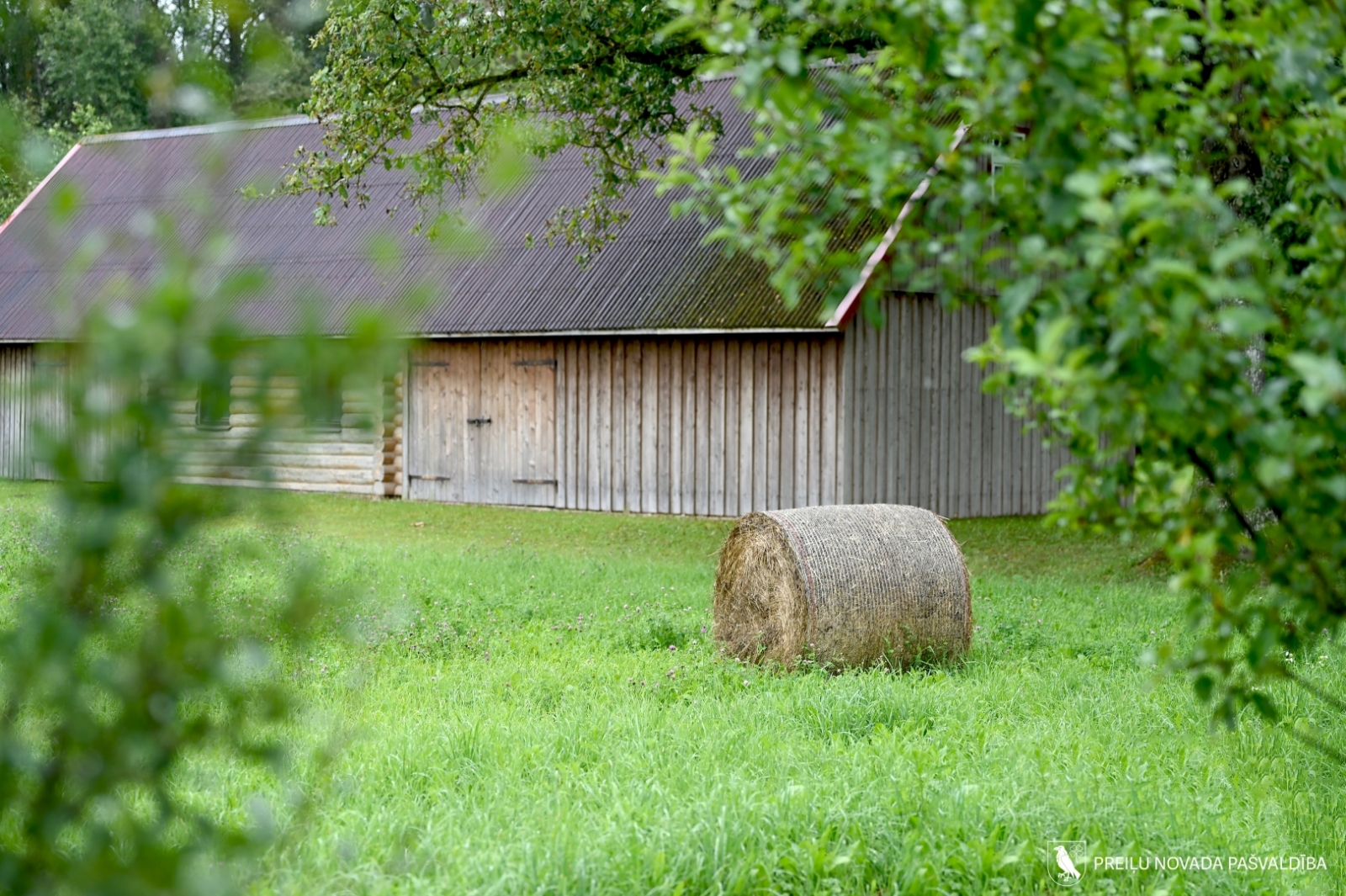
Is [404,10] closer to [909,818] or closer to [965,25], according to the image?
[909,818]

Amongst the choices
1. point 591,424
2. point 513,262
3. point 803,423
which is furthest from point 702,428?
point 513,262

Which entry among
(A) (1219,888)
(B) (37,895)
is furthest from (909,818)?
(B) (37,895)

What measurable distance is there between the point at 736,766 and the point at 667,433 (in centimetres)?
1340

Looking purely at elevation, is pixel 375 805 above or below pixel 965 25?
below

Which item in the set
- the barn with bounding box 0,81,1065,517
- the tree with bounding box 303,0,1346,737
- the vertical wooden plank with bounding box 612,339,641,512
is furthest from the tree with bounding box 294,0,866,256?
the tree with bounding box 303,0,1346,737

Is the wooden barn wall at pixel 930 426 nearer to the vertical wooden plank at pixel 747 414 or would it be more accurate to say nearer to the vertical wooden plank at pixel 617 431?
the vertical wooden plank at pixel 747 414

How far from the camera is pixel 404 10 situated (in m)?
14.5

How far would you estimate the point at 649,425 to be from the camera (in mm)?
19094

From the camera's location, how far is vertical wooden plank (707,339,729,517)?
60.4ft

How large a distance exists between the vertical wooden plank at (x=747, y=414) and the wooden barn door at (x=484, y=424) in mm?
3263

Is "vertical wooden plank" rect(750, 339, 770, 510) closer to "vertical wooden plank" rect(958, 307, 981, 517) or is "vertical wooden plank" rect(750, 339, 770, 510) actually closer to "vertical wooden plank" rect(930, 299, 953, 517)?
"vertical wooden plank" rect(930, 299, 953, 517)

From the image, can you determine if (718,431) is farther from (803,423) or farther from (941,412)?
(941,412)

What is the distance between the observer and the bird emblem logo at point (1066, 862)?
14.9 ft

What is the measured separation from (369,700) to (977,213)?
5459 mm
